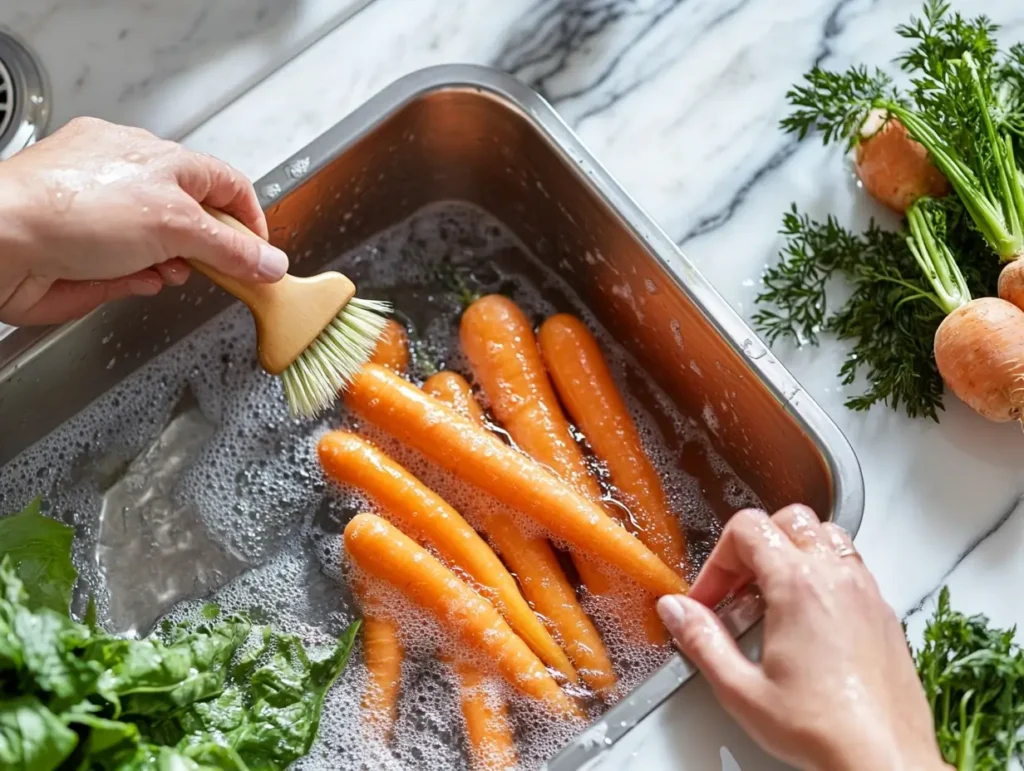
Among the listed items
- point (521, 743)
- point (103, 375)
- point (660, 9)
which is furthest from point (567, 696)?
point (660, 9)

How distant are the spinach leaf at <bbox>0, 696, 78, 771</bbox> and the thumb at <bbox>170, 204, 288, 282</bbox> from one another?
0.35m

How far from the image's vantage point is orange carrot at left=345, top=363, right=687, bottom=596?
3.28ft

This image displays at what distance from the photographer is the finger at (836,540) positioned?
0.80 metres

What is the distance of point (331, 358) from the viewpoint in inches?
37.9

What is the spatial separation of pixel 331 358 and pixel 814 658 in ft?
1.62

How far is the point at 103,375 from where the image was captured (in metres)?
1.07

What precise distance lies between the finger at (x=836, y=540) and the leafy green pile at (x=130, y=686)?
43cm

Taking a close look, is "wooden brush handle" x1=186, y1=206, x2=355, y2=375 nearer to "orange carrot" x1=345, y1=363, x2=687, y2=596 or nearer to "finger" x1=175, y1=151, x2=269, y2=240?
"finger" x1=175, y1=151, x2=269, y2=240

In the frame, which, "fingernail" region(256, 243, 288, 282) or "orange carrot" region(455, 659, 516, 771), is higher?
"fingernail" region(256, 243, 288, 282)

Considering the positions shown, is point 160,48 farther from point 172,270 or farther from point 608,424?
point 608,424

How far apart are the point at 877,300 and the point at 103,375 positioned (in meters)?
0.77

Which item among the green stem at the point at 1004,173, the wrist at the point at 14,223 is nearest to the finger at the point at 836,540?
the green stem at the point at 1004,173

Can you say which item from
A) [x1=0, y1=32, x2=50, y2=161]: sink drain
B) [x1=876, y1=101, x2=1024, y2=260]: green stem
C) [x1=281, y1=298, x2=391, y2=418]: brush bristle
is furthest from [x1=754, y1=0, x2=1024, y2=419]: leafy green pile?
[x1=0, y1=32, x2=50, y2=161]: sink drain

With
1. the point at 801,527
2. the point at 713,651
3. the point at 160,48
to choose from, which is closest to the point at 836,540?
the point at 801,527
